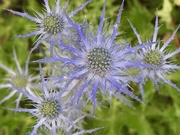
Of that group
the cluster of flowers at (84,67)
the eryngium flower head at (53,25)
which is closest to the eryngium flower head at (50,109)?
the cluster of flowers at (84,67)

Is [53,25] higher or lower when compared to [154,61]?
higher

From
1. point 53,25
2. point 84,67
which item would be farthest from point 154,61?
point 53,25

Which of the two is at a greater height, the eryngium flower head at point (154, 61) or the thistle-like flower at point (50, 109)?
the eryngium flower head at point (154, 61)

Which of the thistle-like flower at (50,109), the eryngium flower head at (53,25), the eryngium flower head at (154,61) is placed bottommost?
the thistle-like flower at (50,109)

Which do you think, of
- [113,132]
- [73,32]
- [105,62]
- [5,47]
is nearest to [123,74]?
[105,62]

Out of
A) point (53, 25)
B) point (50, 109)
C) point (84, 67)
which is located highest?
point (53, 25)

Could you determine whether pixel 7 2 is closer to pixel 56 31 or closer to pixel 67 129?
pixel 56 31

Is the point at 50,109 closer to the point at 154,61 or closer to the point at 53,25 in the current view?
the point at 53,25

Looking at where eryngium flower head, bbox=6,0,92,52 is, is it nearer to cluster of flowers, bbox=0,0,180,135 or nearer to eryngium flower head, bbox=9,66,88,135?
cluster of flowers, bbox=0,0,180,135

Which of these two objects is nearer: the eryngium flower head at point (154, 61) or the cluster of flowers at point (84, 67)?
the cluster of flowers at point (84, 67)

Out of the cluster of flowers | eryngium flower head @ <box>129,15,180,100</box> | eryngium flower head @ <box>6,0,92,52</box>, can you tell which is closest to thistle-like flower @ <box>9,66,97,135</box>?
the cluster of flowers

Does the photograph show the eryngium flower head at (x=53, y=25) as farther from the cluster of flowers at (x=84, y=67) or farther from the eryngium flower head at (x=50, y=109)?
the eryngium flower head at (x=50, y=109)
